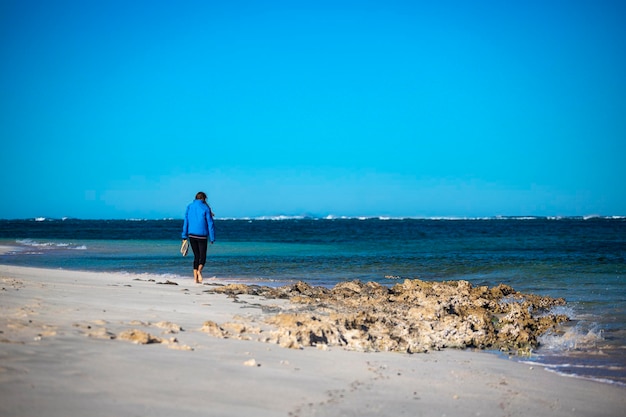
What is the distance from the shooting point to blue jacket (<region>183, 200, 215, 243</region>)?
1296cm

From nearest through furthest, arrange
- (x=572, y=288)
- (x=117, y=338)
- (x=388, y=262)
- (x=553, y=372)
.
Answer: (x=117, y=338), (x=553, y=372), (x=572, y=288), (x=388, y=262)

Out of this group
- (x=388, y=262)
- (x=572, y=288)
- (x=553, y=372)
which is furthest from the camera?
(x=388, y=262)

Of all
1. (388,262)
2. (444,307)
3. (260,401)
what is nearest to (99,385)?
(260,401)

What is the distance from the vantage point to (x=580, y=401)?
5.11 metres

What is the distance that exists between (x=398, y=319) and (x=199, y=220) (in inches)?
239

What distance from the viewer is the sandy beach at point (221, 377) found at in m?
3.85

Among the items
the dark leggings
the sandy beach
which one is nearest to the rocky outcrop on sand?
the sandy beach

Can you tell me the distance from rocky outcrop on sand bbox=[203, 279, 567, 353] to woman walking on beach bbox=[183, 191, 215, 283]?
1.86 m

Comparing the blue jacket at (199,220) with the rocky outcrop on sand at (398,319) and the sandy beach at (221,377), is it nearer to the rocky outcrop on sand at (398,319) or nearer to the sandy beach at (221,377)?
the rocky outcrop on sand at (398,319)

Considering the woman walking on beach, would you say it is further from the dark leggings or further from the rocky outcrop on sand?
the rocky outcrop on sand

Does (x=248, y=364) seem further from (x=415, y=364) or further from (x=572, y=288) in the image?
(x=572, y=288)

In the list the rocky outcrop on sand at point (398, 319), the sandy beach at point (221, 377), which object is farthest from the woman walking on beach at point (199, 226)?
the sandy beach at point (221, 377)

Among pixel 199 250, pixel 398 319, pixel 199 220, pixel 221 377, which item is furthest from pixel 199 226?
pixel 221 377

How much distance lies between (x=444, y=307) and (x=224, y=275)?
30.2ft
